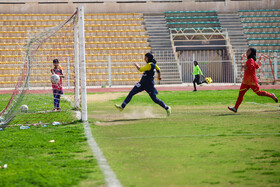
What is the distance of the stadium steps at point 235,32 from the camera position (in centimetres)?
3556

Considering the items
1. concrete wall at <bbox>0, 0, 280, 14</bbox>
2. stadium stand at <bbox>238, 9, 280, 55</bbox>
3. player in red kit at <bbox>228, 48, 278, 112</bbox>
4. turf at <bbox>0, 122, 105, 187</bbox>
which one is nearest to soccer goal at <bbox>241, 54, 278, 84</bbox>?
stadium stand at <bbox>238, 9, 280, 55</bbox>

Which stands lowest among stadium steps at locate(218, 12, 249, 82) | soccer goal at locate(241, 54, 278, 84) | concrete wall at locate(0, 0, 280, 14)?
soccer goal at locate(241, 54, 278, 84)

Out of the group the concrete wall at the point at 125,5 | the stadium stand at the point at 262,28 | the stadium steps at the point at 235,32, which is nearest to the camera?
the stadium steps at the point at 235,32

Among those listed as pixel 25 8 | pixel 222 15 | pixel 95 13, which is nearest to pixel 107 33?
pixel 95 13

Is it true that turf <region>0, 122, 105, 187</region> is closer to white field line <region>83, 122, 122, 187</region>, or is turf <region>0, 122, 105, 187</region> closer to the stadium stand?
white field line <region>83, 122, 122, 187</region>

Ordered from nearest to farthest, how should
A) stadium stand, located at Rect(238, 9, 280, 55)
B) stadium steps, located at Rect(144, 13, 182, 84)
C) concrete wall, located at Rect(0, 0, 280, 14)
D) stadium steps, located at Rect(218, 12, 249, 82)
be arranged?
stadium steps, located at Rect(144, 13, 182, 84)
stadium steps, located at Rect(218, 12, 249, 82)
stadium stand, located at Rect(238, 9, 280, 55)
concrete wall, located at Rect(0, 0, 280, 14)

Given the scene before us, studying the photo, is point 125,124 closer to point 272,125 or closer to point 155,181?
point 272,125

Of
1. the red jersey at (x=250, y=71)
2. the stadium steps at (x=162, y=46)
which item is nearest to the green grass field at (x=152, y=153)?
the red jersey at (x=250, y=71)

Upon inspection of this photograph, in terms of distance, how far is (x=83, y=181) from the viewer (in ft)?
15.1

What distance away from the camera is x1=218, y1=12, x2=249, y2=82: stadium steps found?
35.6 meters

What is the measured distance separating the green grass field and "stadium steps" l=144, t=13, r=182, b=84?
2308 cm

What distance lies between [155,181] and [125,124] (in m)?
5.14

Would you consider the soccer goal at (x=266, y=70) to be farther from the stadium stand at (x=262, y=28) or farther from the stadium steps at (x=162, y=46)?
the stadium steps at (x=162, y=46)

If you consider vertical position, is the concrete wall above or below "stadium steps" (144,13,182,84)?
above
